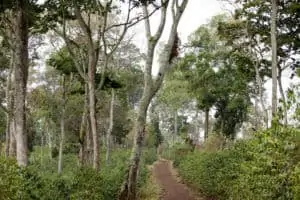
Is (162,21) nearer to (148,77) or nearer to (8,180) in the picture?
(148,77)

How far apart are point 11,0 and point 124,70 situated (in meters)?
30.9

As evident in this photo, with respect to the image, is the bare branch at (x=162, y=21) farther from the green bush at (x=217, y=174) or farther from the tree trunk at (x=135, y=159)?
the green bush at (x=217, y=174)

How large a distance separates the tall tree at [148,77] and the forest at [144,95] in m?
0.03

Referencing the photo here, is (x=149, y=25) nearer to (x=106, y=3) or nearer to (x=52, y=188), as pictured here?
(x=106, y=3)

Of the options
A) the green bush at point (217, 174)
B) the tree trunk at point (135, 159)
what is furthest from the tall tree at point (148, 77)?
the green bush at point (217, 174)

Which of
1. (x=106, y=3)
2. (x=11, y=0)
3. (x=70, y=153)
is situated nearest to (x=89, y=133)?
(x=106, y=3)

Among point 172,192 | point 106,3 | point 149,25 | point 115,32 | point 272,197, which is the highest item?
point 115,32

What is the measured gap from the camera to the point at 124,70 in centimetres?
4638

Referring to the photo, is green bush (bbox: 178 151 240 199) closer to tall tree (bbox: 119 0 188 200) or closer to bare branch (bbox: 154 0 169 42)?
→ tall tree (bbox: 119 0 188 200)

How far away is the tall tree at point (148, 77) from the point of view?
48.2 ft

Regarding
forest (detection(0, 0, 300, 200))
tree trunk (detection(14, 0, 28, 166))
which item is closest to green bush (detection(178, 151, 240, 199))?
forest (detection(0, 0, 300, 200))

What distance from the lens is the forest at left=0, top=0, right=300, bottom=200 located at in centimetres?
870

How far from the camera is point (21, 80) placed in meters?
15.1

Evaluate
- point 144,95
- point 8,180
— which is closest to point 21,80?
point 144,95
